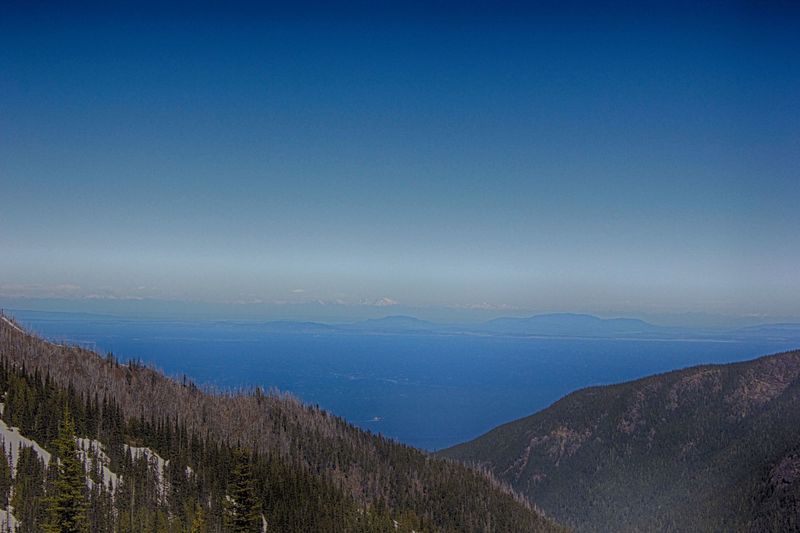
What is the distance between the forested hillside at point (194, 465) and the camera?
192ft

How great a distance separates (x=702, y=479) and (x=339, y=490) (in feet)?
486

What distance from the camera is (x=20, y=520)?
2157 inches

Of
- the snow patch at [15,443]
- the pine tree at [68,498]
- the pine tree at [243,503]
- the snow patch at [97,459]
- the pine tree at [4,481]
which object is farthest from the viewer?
the snow patch at [97,459]

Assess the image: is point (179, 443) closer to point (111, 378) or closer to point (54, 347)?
point (111, 378)

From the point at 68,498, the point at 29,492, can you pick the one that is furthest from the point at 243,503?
the point at 29,492

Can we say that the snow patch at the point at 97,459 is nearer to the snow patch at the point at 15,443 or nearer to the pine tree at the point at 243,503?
the snow patch at the point at 15,443

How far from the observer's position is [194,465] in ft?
285

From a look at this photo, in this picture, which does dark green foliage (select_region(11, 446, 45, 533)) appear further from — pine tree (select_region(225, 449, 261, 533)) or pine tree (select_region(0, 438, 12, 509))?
pine tree (select_region(225, 449, 261, 533))

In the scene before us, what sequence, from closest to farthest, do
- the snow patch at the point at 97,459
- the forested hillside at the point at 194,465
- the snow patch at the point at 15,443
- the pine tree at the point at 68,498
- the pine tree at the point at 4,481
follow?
1. the pine tree at the point at 68,498
2. the pine tree at the point at 4,481
3. the forested hillside at the point at 194,465
4. the snow patch at the point at 15,443
5. the snow patch at the point at 97,459

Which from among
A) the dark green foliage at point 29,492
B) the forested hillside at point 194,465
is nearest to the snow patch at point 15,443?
the forested hillside at point 194,465

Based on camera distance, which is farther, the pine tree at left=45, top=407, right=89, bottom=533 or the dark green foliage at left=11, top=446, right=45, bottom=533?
the dark green foliage at left=11, top=446, right=45, bottom=533

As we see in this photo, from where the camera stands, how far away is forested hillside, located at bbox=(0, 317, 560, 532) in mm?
58562

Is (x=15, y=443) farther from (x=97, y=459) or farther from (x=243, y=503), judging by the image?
(x=243, y=503)

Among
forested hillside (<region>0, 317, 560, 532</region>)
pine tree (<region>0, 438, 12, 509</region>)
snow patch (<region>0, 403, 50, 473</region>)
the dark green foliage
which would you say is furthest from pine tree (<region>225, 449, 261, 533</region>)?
snow patch (<region>0, 403, 50, 473</region>)
